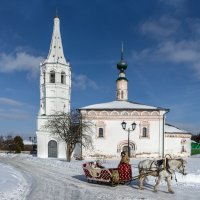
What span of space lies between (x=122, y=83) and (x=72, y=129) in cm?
1477

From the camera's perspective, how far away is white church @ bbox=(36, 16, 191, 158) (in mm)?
43094

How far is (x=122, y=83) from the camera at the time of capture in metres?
50.5

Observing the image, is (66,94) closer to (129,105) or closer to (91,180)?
(129,105)

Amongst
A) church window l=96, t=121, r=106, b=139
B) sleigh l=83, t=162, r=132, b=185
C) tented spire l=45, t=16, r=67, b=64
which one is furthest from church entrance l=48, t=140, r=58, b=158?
sleigh l=83, t=162, r=132, b=185

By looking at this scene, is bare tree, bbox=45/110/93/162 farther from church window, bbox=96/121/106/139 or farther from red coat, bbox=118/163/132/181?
red coat, bbox=118/163/132/181

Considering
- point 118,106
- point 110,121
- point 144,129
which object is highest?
point 118,106

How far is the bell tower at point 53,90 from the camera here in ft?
154

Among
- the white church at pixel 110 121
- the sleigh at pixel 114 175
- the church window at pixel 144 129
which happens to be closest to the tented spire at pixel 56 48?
the white church at pixel 110 121

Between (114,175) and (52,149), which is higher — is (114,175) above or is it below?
above

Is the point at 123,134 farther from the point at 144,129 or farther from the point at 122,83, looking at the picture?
the point at 122,83

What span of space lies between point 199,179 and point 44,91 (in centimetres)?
3406

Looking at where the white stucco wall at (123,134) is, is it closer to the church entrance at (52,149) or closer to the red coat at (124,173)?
the church entrance at (52,149)

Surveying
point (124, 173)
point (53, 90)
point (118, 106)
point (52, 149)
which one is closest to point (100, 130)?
point (118, 106)

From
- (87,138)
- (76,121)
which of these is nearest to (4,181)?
(76,121)
